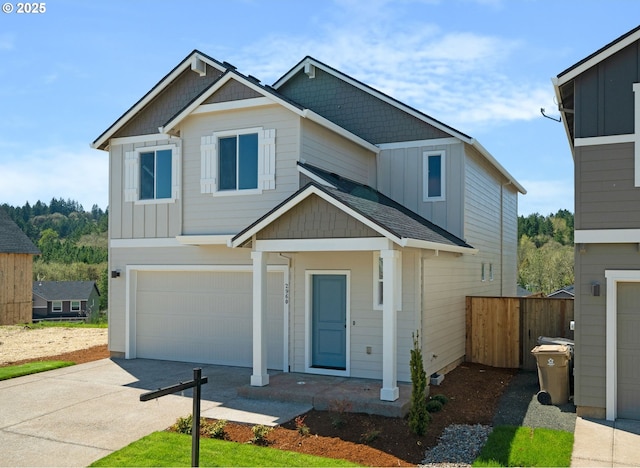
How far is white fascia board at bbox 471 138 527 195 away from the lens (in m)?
14.2

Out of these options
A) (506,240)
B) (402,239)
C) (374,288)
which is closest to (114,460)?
(402,239)

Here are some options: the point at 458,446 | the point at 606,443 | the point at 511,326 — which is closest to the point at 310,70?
the point at 511,326

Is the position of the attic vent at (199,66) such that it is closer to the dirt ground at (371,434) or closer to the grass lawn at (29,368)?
the grass lawn at (29,368)

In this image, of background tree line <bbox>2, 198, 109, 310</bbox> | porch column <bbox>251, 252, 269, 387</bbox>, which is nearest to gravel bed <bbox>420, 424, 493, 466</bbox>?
porch column <bbox>251, 252, 269, 387</bbox>

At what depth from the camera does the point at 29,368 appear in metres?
13.1

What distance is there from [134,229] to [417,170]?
7198mm

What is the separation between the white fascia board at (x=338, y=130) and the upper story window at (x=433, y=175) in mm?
1291

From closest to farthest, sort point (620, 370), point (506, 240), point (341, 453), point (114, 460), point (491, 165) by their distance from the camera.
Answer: point (114, 460)
point (341, 453)
point (620, 370)
point (491, 165)
point (506, 240)

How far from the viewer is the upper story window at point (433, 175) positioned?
1448 cm

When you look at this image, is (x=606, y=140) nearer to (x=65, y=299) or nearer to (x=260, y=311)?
(x=260, y=311)

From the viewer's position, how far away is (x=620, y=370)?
30.6ft

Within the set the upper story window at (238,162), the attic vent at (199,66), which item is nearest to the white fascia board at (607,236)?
the upper story window at (238,162)

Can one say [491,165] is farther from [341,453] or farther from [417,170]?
[341,453]

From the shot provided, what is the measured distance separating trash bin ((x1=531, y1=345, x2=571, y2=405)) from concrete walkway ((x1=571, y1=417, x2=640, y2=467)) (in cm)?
96
